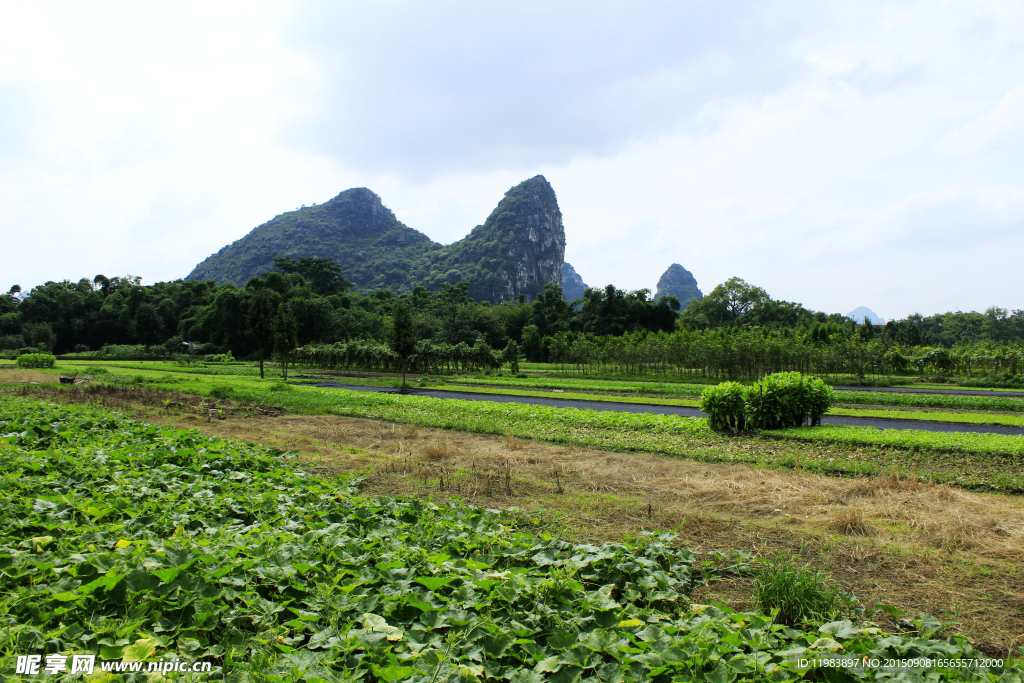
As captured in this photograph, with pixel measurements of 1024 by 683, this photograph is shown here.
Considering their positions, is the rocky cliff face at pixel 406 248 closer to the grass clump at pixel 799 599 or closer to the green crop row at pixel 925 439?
the green crop row at pixel 925 439

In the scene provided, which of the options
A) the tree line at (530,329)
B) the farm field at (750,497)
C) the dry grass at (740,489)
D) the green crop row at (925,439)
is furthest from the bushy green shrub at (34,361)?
the green crop row at (925,439)

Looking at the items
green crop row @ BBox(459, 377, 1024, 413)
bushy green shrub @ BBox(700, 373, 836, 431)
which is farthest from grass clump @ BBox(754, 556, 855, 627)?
green crop row @ BBox(459, 377, 1024, 413)

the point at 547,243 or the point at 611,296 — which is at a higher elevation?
the point at 547,243

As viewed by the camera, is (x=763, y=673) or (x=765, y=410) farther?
(x=765, y=410)

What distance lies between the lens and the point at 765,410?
12.1 metres

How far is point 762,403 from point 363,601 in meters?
11.1

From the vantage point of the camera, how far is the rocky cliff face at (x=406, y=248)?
13450 centimetres

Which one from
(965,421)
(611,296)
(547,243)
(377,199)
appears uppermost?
(377,199)

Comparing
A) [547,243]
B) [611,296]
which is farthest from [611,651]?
[547,243]

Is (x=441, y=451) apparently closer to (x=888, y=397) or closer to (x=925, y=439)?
(x=925, y=439)

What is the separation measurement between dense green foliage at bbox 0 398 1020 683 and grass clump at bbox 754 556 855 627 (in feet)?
0.56

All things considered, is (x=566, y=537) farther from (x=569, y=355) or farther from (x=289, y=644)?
(x=569, y=355)

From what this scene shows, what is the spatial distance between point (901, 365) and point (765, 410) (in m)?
37.3

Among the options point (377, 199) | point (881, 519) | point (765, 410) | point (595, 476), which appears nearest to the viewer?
point (881, 519)
